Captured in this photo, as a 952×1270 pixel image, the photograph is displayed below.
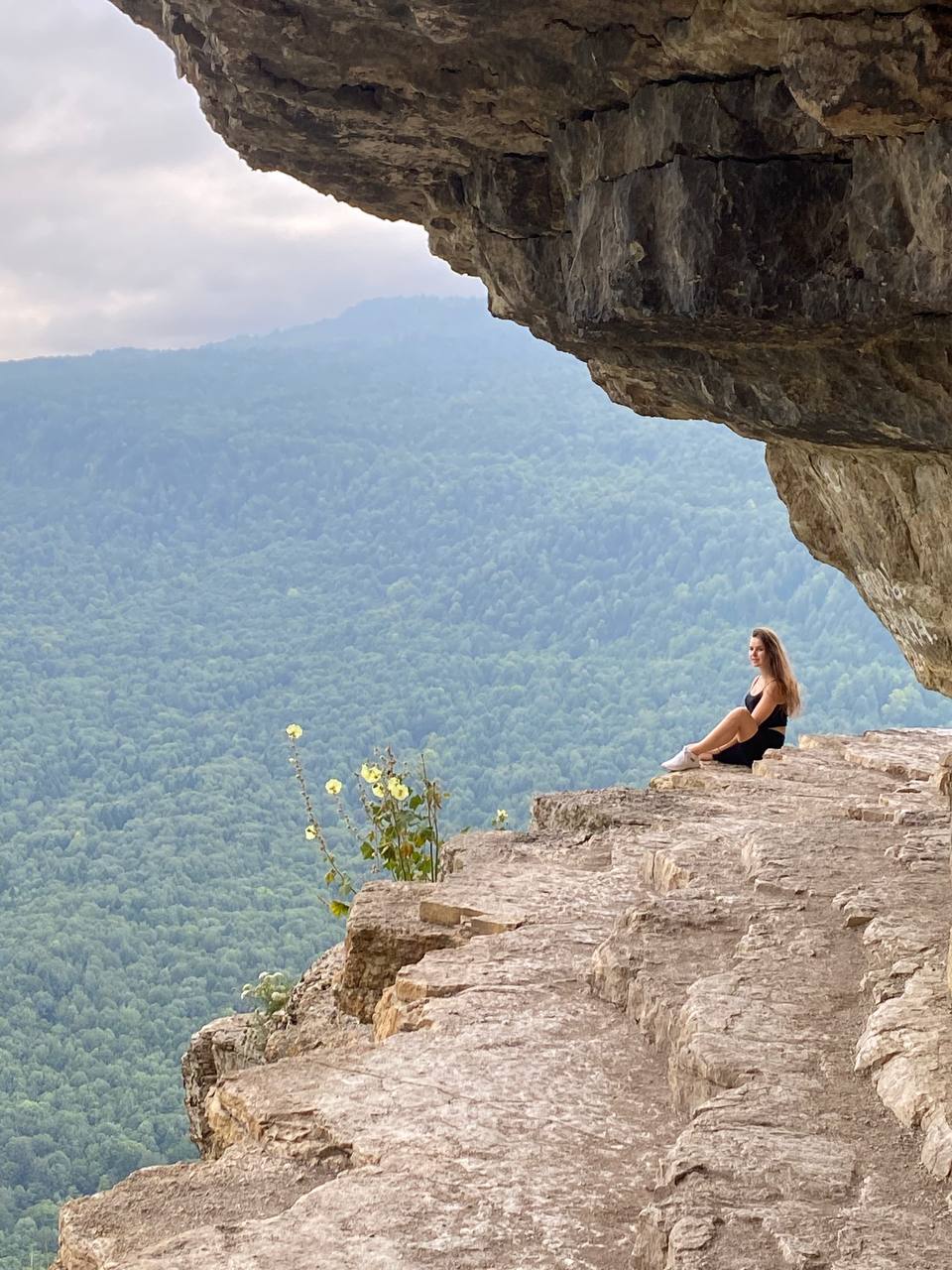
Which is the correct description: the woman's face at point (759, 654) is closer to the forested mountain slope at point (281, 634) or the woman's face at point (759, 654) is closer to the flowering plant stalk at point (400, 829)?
the flowering plant stalk at point (400, 829)

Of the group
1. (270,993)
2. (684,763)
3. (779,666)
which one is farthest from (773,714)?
(270,993)

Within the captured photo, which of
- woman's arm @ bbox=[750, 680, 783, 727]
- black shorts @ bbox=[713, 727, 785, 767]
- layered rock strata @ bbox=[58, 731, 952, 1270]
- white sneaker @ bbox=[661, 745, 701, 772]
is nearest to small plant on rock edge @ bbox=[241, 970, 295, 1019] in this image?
layered rock strata @ bbox=[58, 731, 952, 1270]

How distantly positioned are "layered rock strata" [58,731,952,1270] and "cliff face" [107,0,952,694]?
174cm

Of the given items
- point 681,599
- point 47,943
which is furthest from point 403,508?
point 47,943

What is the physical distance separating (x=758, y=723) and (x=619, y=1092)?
610 cm

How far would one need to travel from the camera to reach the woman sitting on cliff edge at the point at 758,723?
1052 centimetres

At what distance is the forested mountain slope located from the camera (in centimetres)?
4991

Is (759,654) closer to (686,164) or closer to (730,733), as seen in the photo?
(730,733)

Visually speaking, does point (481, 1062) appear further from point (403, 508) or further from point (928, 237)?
point (403, 508)

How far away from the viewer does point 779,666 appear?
34.3ft

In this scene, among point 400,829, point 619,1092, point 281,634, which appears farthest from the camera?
point 281,634

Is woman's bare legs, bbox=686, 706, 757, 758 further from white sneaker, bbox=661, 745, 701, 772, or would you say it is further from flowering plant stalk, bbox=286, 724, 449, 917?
A: flowering plant stalk, bbox=286, 724, 449, 917

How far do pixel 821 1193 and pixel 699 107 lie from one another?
3300mm

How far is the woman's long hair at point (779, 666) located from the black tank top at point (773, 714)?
6 centimetres
